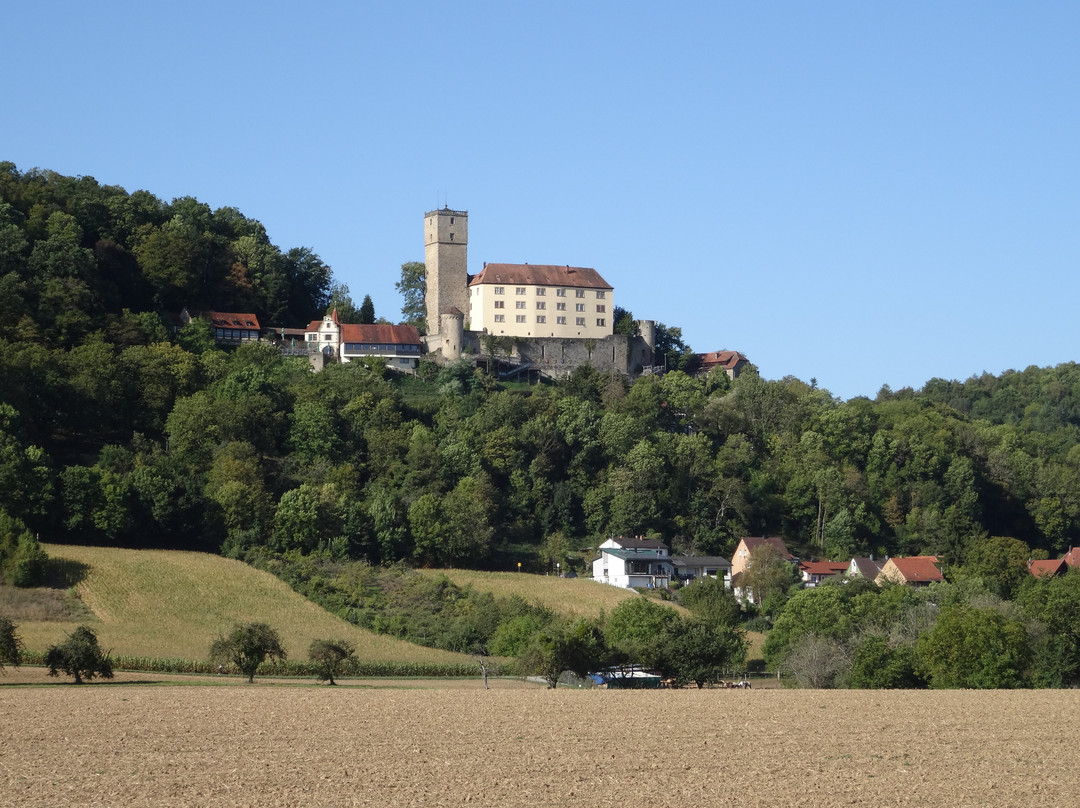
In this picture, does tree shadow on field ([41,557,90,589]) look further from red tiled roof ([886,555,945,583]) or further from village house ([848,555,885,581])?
red tiled roof ([886,555,945,583])

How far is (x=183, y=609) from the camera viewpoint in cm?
6047

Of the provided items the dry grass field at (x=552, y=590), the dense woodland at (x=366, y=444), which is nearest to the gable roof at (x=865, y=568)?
the dense woodland at (x=366, y=444)

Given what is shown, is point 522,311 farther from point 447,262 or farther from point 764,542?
point 764,542

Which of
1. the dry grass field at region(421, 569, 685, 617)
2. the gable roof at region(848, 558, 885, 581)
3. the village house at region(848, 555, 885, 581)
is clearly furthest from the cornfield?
the gable roof at region(848, 558, 885, 581)

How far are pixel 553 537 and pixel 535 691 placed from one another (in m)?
34.8

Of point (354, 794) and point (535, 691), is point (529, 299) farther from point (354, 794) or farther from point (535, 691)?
point (354, 794)

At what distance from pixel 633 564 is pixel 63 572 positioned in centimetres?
2928

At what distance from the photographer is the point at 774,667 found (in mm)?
59812

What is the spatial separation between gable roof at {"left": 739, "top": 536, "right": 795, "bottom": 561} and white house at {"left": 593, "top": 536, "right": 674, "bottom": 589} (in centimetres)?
476

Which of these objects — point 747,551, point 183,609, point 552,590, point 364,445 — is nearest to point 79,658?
point 183,609

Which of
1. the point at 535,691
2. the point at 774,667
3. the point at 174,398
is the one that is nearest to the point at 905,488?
the point at 774,667

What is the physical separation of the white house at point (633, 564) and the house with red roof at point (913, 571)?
11402 mm

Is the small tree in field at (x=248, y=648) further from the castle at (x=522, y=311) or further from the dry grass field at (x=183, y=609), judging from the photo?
the castle at (x=522, y=311)

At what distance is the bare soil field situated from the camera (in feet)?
84.6
